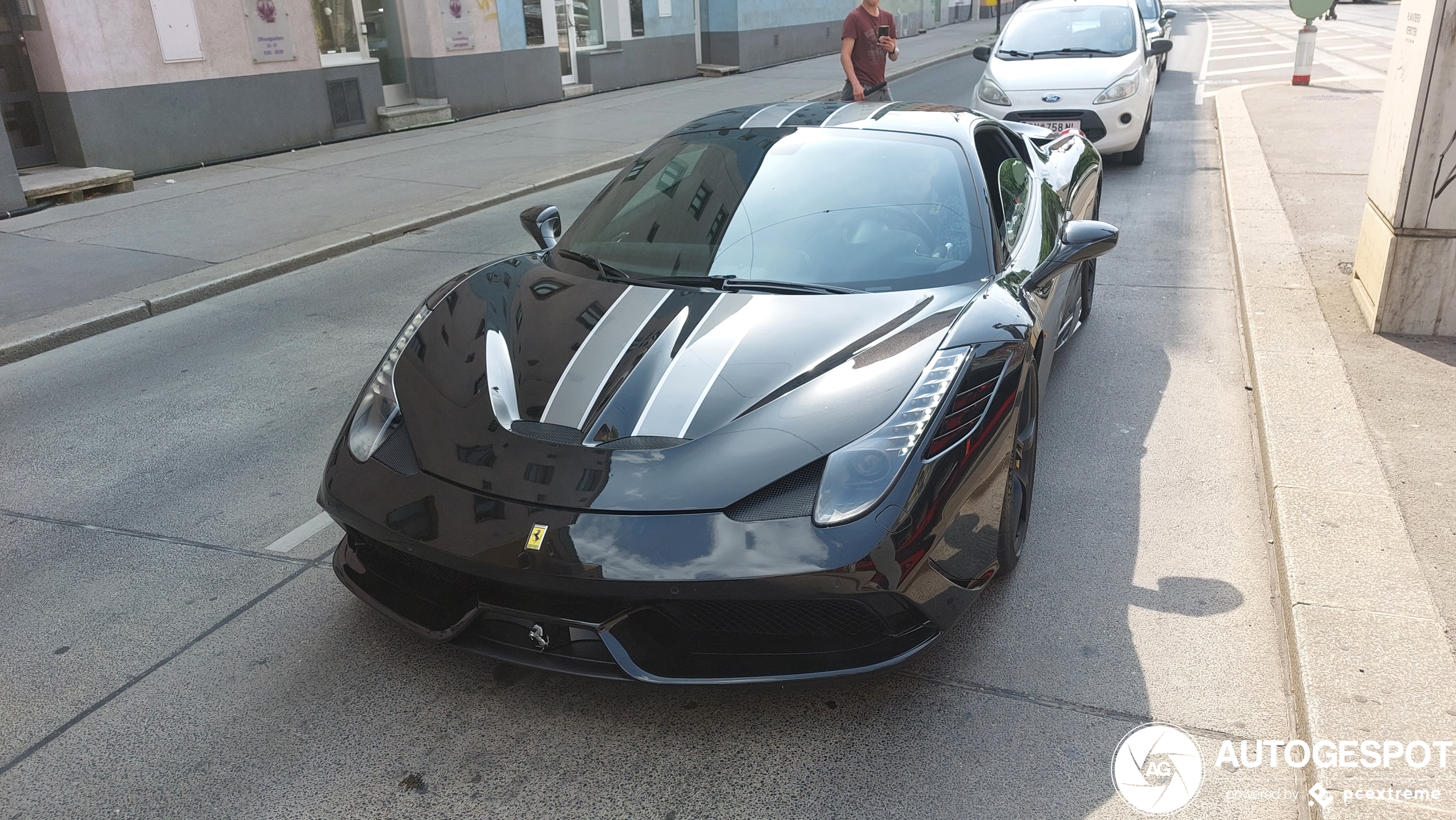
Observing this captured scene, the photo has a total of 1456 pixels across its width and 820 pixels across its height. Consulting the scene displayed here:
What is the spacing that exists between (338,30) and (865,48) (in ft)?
24.9

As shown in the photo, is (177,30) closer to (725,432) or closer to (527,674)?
(527,674)

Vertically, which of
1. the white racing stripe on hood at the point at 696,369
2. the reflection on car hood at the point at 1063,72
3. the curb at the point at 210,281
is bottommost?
the curb at the point at 210,281

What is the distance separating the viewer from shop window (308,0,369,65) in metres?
13.5

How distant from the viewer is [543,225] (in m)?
4.36

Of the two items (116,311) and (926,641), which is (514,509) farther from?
(116,311)

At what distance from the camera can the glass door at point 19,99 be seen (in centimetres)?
1037

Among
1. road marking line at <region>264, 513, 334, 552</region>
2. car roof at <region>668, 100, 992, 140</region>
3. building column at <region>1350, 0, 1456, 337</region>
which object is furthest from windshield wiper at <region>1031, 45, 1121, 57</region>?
road marking line at <region>264, 513, 334, 552</region>

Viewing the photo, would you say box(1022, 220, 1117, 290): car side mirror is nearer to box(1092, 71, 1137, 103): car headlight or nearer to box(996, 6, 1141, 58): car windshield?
box(1092, 71, 1137, 103): car headlight

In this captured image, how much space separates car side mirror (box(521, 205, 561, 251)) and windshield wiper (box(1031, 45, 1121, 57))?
26.9ft

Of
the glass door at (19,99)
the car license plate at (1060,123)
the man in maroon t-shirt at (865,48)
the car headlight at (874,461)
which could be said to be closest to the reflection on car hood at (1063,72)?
the car license plate at (1060,123)

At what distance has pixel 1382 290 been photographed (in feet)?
17.8

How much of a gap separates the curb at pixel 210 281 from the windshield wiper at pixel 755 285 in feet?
15.8

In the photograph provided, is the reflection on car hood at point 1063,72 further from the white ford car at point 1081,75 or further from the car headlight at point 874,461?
the car headlight at point 874,461

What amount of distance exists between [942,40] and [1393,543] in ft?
93.5
